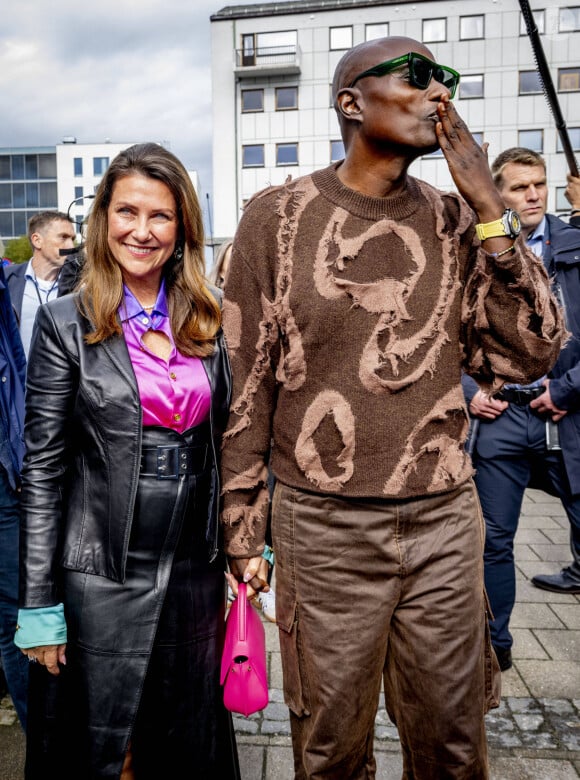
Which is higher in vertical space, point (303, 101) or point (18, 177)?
point (18, 177)

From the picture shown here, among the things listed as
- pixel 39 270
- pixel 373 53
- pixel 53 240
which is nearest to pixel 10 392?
pixel 373 53

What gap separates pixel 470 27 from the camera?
30875mm

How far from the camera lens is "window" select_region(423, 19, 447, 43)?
31.1 metres

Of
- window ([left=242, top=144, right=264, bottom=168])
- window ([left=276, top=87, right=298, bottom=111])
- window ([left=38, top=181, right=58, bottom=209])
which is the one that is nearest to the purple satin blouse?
window ([left=242, top=144, right=264, bottom=168])

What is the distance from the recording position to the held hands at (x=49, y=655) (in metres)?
2.16

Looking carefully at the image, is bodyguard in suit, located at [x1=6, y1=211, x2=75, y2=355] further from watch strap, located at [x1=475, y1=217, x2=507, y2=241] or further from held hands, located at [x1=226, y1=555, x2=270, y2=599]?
watch strap, located at [x1=475, y1=217, x2=507, y2=241]

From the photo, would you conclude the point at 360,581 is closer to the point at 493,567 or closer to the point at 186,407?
the point at 186,407

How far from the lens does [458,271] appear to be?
6.91ft

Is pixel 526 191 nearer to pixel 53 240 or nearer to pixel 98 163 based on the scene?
pixel 53 240

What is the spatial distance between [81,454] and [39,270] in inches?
169

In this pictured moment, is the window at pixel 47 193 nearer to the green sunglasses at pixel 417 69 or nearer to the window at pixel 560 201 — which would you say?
the window at pixel 560 201

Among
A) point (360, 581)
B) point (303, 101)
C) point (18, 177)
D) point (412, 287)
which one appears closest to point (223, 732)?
point (360, 581)

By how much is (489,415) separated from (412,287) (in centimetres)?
176

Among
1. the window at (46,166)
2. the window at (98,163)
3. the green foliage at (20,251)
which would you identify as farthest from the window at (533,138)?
the window at (46,166)
